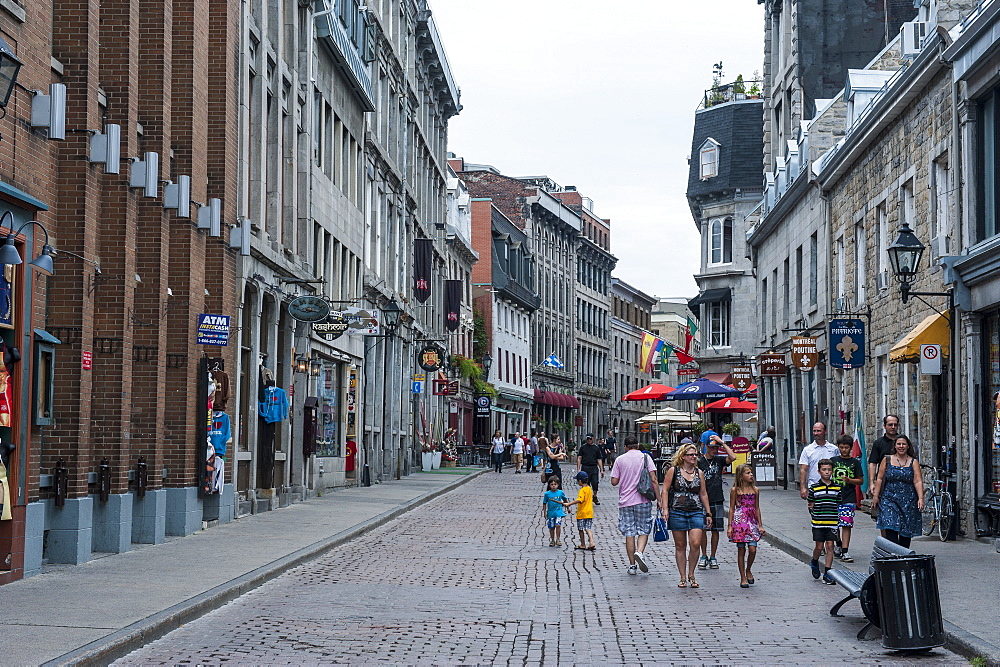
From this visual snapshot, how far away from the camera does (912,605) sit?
9.70 meters

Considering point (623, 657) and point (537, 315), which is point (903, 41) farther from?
point (537, 315)

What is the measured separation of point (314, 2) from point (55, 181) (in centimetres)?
1493

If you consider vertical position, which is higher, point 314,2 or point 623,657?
point 314,2

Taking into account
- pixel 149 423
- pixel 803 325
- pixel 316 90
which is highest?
pixel 316 90

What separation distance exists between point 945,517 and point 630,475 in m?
5.35

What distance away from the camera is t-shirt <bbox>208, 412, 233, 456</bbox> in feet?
66.0

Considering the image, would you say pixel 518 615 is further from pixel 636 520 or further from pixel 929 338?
pixel 929 338

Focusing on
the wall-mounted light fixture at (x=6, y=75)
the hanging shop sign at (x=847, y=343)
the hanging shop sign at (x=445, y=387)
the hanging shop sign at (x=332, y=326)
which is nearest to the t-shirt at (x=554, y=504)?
the hanging shop sign at (x=847, y=343)

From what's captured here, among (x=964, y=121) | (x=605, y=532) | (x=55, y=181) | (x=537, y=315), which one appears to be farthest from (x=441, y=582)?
(x=537, y=315)

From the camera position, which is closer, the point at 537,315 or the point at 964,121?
the point at 964,121

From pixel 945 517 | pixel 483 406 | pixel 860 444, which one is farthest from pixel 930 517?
pixel 483 406

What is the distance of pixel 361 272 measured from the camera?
121ft

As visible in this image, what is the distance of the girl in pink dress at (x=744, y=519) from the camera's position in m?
14.1

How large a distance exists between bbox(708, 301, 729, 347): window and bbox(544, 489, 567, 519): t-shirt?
39.3 meters
